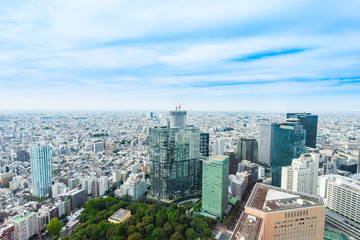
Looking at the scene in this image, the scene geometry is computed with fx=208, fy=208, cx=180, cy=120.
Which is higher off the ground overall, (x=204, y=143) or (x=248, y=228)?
(x=248, y=228)

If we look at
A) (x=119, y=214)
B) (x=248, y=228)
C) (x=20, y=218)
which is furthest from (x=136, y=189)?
(x=248, y=228)

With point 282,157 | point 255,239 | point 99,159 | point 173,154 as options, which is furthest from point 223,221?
point 99,159

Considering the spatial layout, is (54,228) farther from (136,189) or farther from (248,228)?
(248,228)

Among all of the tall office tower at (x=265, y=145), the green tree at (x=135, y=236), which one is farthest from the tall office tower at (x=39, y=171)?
the tall office tower at (x=265, y=145)

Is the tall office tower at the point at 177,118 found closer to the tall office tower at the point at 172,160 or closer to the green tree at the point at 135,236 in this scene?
the tall office tower at the point at 172,160

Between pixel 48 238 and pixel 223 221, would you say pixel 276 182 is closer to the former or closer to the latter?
pixel 223 221
